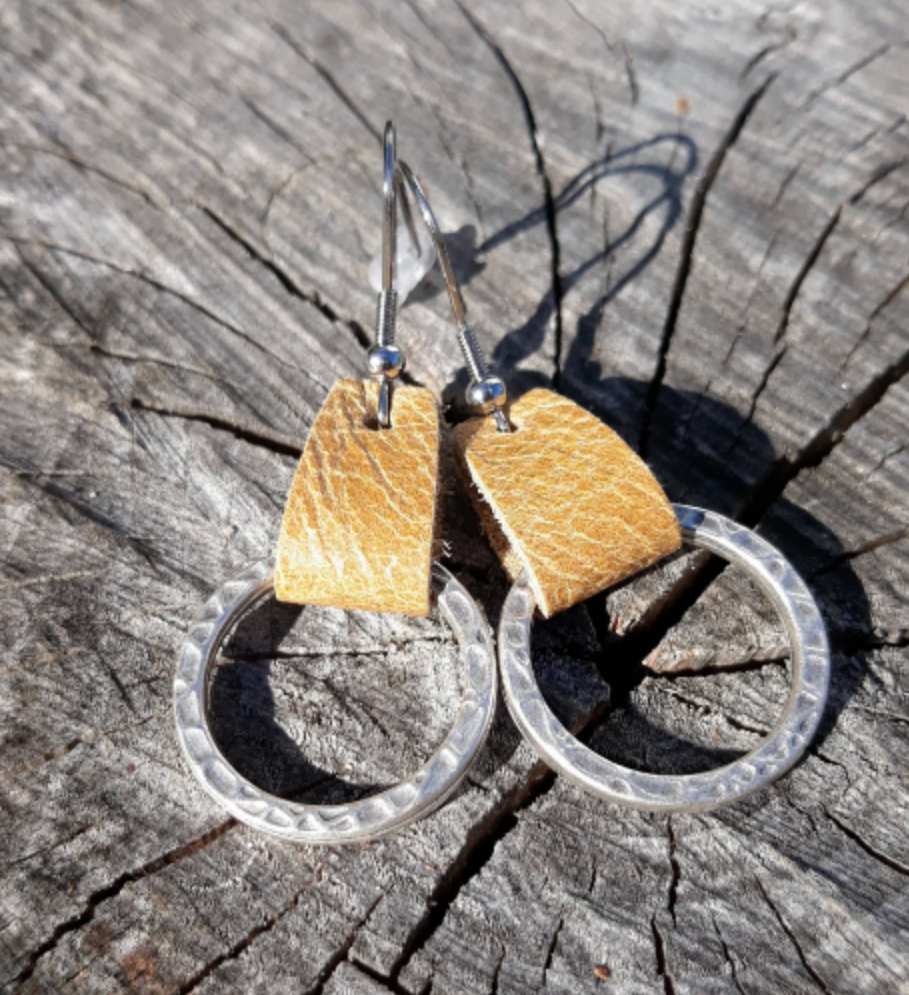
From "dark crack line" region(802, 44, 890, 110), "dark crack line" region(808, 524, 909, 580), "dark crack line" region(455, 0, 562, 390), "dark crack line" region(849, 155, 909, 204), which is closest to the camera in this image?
"dark crack line" region(808, 524, 909, 580)

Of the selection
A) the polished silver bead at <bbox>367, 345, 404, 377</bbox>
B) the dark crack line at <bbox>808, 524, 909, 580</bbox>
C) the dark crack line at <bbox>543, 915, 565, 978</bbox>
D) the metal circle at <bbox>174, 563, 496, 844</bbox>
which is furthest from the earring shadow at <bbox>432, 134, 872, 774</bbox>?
the dark crack line at <bbox>543, 915, 565, 978</bbox>

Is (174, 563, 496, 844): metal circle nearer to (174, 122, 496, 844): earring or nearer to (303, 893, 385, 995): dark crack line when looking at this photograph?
(174, 122, 496, 844): earring

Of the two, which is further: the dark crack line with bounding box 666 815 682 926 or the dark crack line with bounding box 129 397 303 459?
the dark crack line with bounding box 129 397 303 459

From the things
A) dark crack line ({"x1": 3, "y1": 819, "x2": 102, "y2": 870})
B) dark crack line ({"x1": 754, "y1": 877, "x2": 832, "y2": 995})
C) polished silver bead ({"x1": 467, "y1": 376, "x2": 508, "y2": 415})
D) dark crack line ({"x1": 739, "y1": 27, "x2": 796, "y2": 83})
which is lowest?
dark crack line ({"x1": 3, "y1": 819, "x2": 102, "y2": 870})

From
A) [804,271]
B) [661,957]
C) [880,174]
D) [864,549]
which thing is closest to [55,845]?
[661,957]

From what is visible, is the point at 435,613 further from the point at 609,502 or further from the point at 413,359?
the point at 413,359

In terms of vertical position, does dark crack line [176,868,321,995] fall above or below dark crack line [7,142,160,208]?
below
